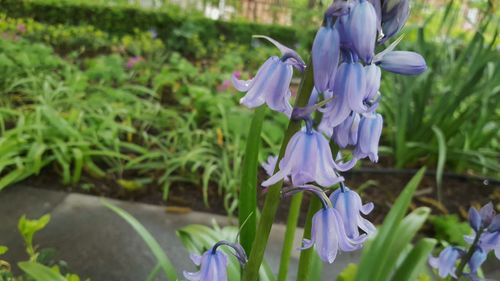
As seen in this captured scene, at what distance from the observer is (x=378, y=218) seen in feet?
9.59

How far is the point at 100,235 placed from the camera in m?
2.37

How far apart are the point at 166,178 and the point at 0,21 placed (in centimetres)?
237

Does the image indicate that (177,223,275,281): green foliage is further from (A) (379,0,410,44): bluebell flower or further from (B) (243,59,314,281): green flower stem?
(A) (379,0,410,44): bluebell flower

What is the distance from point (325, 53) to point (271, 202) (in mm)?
318

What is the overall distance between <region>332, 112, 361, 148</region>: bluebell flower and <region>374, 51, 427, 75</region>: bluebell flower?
0.15 m

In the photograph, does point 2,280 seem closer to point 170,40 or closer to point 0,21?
point 0,21

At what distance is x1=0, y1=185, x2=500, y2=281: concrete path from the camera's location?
2.15 m

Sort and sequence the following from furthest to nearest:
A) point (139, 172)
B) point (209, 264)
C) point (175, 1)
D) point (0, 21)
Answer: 1. point (175, 1)
2. point (0, 21)
3. point (139, 172)
4. point (209, 264)

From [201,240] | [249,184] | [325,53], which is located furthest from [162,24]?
[325,53]

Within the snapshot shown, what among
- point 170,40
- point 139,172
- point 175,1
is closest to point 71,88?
point 139,172

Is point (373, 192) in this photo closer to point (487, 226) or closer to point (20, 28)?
point (487, 226)

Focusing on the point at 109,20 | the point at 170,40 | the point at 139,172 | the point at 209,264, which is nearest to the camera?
the point at 209,264

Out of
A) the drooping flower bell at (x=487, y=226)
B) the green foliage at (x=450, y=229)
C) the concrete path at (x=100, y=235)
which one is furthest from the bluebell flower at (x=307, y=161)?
the green foliage at (x=450, y=229)

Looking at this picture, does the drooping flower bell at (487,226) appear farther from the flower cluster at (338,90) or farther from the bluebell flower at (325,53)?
the bluebell flower at (325,53)
